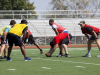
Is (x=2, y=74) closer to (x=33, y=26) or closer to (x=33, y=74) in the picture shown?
(x=33, y=74)

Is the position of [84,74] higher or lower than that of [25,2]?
lower

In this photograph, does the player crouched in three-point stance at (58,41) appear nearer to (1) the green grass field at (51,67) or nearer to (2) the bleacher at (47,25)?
(1) the green grass field at (51,67)

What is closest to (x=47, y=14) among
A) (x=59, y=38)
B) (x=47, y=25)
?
(x=47, y=25)

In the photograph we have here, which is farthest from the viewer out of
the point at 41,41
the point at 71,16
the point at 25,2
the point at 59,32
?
the point at 25,2

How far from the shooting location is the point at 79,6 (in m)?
50.1

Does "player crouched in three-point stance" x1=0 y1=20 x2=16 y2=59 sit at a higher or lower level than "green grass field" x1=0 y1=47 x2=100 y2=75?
Result: higher

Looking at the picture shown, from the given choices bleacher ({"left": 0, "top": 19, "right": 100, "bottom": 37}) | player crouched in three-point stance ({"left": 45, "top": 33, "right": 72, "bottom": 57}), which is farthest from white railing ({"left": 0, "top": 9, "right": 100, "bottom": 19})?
player crouched in three-point stance ({"left": 45, "top": 33, "right": 72, "bottom": 57})

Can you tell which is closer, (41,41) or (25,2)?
(41,41)

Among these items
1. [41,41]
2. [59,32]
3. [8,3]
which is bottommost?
[41,41]

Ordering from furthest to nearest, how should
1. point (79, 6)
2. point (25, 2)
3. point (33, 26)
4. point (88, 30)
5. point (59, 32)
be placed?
point (79, 6) → point (25, 2) → point (33, 26) → point (59, 32) → point (88, 30)

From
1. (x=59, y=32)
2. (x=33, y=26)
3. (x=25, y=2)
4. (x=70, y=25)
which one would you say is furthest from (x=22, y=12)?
(x=59, y=32)

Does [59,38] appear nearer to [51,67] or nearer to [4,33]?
[4,33]

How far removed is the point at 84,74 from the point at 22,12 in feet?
93.6

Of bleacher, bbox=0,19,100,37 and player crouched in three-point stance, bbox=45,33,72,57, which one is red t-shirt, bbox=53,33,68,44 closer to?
player crouched in three-point stance, bbox=45,33,72,57
